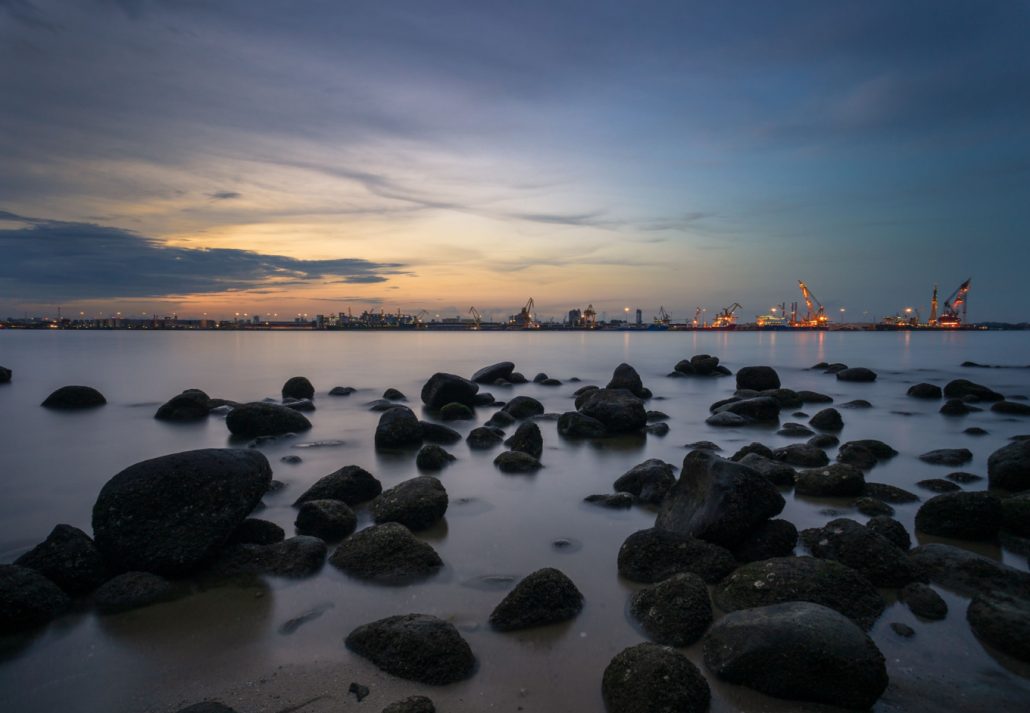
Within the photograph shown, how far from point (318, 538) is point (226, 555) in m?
0.94

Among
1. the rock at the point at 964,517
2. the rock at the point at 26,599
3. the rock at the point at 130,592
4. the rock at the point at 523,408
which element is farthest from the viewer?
the rock at the point at 523,408

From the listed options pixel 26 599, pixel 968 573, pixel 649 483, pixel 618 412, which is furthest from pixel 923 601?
pixel 618 412

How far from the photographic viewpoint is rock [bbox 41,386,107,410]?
19747 mm

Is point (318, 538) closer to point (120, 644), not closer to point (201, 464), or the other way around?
point (201, 464)

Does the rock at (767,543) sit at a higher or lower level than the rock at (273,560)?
higher

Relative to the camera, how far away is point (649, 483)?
8594mm

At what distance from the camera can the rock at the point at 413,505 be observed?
7387mm

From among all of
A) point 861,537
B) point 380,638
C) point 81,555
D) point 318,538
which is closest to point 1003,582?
point 861,537

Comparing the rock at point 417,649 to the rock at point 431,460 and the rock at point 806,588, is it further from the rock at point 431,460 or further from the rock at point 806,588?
the rock at point 431,460

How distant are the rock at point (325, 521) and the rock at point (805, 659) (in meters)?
4.43

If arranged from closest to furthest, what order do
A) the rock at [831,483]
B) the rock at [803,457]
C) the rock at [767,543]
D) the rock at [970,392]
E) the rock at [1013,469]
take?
the rock at [767,543] → the rock at [831,483] → the rock at [1013,469] → the rock at [803,457] → the rock at [970,392]

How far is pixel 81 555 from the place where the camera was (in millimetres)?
5602

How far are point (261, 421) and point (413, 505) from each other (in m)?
7.95

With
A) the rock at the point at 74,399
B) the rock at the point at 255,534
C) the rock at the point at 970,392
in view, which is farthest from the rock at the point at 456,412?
the rock at the point at 970,392
